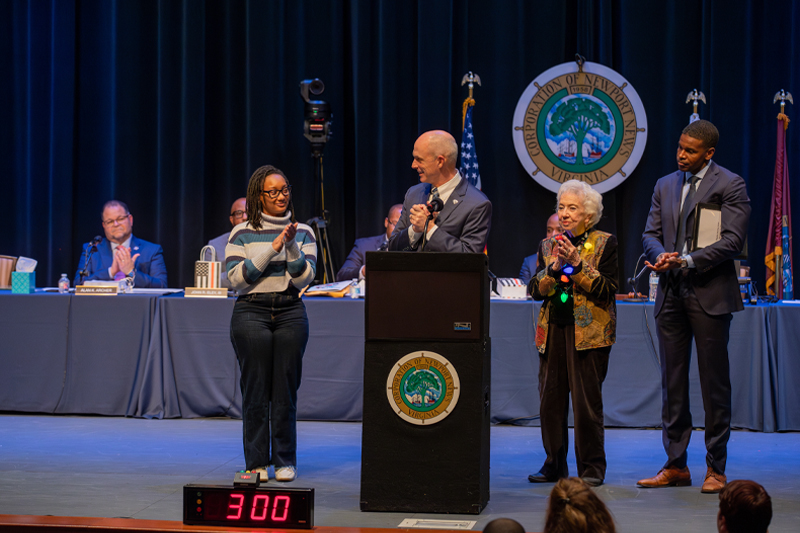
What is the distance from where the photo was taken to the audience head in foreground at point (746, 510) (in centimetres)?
152

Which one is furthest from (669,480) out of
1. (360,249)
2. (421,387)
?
(360,249)

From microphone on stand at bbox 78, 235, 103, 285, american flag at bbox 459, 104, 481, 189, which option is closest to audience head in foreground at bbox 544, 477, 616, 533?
microphone on stand at bbox 78, 235, 103, 285

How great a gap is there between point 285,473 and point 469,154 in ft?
11.3

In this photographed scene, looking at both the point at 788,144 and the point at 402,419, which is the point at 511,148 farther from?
the point at 402,419

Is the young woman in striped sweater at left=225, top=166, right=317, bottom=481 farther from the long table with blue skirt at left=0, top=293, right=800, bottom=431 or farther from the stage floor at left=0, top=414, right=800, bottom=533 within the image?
the long table with blue skirt at left=0, top=293, right=800, bottom=431

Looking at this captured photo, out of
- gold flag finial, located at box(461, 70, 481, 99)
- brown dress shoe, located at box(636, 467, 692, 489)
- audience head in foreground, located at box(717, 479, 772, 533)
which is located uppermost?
gold flag finial, located at box(461, 70, 481, 99)

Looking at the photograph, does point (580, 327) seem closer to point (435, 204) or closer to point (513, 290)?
point (435, 204)

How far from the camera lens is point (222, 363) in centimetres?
508

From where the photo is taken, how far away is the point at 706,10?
6367 millimetres

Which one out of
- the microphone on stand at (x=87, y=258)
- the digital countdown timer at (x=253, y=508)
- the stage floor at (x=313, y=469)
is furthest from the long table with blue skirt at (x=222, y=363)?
the digital countdown timer at (x=253, y=508)

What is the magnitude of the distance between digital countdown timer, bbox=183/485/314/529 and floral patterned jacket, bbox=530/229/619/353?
1481 mm

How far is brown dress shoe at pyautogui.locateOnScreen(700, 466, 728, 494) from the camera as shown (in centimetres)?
339

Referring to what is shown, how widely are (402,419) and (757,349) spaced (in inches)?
108

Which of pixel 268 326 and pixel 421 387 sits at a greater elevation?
pixel 268 326
